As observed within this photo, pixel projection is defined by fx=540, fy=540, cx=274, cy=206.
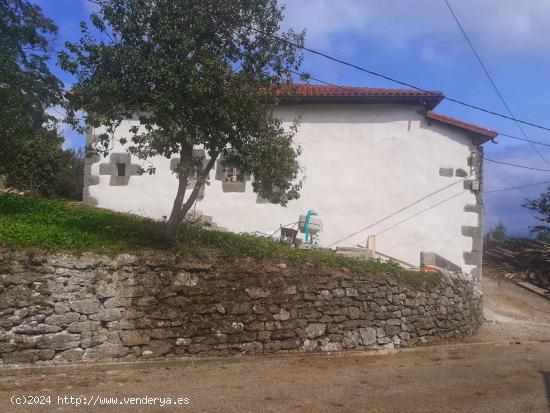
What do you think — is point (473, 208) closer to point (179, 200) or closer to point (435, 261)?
point (435, 261)

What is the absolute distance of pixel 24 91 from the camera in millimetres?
9773

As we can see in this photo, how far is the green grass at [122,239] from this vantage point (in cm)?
764

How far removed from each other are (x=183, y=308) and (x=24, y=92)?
515 cm

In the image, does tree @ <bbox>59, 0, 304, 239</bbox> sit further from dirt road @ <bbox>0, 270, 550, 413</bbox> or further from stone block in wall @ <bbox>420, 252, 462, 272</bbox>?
stone block in wall @ <bbox>420, 252, 462, 272</bbox>

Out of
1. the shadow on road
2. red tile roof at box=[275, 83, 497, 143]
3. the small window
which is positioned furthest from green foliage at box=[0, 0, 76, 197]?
the shadow on road

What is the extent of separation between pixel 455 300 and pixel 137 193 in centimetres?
867

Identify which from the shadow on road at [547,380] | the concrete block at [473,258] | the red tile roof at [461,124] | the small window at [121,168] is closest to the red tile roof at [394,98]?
the red tile roof at [461,124]

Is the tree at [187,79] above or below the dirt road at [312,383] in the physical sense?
above

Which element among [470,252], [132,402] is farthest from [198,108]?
[470,252]

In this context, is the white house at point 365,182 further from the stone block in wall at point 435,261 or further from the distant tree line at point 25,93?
the distant tree line at point 25,93

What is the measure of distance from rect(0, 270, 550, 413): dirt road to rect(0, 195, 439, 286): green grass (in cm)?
161

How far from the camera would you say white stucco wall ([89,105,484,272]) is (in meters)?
14.7

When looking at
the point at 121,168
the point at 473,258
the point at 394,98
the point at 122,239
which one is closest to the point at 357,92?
the point at 394,98

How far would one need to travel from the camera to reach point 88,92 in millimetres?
8016
